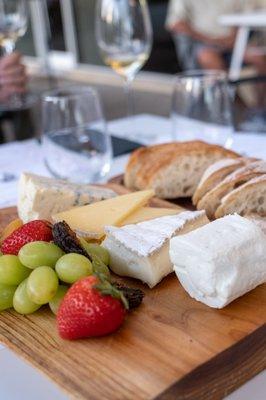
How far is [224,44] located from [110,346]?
3208 millimetres

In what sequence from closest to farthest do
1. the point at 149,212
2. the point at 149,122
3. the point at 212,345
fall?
the point at 212,345
the point at 149,212
the point at 149,122

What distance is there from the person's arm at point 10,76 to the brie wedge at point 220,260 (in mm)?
1317

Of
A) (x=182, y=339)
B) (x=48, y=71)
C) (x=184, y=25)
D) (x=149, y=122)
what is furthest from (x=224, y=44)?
(x=182, y=339)

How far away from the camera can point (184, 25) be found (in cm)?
345

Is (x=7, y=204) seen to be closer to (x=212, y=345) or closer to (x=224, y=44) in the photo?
(x=212, y=345)

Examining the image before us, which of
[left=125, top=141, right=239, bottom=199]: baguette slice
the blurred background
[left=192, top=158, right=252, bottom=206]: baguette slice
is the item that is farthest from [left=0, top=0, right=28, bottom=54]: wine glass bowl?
[left=192, top=158, right=252, bottom=206]: baguette slice

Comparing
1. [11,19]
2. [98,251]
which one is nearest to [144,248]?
[98,251]

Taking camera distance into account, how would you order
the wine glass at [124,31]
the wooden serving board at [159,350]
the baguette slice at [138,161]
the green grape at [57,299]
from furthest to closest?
the wine glass at [124,31] < the baguette slice at [138,161] < the green grape at [57,299] < the wooden serving board at [159,350]

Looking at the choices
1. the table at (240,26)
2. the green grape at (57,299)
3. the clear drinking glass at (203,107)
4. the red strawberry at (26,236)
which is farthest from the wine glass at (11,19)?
the table at (240,26)

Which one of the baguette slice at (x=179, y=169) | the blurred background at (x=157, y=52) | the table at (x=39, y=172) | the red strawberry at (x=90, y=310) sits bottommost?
the blurred background at (x=157, y=52)

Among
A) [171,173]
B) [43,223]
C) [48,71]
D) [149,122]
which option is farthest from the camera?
[48,71]

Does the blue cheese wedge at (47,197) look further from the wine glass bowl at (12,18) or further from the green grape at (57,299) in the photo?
the wine glass bowl at (12,18)

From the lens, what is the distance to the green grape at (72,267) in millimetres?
617

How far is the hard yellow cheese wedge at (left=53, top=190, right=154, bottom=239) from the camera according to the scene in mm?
781
